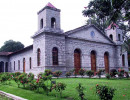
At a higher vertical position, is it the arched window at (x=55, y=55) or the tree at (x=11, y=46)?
the tree at (x=11, y=46)

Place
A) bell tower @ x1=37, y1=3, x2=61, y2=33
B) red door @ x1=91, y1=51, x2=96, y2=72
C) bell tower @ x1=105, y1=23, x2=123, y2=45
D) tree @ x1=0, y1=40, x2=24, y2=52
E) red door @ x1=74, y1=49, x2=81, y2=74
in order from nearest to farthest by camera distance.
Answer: bell tower @ x1=37, y1=3, x2=61, y2=33 < red door @ x1=74, y1=49, x2=81, y2=74 < red door @ x1=91, y1=51, x2=96, y2=72 < bell tower @ x1=105, y1=23, x2=123, y2=45 < tree @ x1=0, y1=40, x2=24, y2=52

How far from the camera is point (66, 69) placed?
21.4 m

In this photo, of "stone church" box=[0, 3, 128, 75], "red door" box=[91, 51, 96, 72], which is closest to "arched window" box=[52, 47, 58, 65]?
"stone church" box=[0, 3, 128, 75]

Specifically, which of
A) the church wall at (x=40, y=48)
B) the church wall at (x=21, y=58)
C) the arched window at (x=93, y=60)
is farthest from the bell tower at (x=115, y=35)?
the church wall at (x=21, y=58)

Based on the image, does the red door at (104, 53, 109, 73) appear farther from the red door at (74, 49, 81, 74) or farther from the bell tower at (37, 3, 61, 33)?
the bell tower at (37, 3, 61, 33)

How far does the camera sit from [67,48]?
71.3 ft

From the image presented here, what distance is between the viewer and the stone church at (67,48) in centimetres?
1981

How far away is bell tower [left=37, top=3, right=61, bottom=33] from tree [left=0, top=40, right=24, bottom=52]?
1434 inches

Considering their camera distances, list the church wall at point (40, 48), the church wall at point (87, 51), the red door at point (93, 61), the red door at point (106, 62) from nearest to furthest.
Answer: the church wall at point (40, 48) → the church wall at point (87, 51) → the red door at point (93, 61) → the red door at point (106, 62)

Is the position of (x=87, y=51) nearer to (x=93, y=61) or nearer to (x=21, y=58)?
(x=93, y=61)

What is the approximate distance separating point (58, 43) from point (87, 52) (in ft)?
18.7

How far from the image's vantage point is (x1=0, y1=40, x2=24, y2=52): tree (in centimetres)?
5488

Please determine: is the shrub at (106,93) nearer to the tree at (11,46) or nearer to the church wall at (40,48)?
the church wall at (40,48)

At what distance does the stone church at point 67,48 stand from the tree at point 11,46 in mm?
25405
